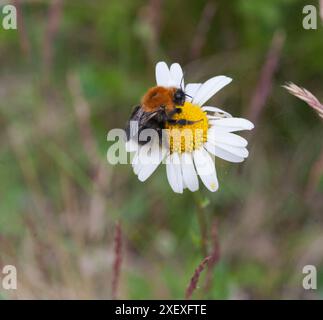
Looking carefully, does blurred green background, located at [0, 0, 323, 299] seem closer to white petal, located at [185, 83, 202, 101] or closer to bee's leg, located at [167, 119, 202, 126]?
white petal, located at [185, 83, 202, 101]

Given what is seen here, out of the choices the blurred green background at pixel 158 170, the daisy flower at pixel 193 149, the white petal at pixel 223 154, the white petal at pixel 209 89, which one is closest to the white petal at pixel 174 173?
the daisy flower at pixel 193 149

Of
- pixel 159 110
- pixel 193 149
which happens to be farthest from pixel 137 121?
pixel 193 149

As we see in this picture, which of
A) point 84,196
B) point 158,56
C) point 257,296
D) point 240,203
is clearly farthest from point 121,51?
point 257,296

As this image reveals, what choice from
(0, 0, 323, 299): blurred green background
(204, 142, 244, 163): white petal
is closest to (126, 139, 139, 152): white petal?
(204, 142, 244, 163): white petal

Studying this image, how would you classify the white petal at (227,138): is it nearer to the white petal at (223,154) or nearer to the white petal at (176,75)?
the white petal at (223,154)

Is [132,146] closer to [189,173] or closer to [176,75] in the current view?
[189,173]

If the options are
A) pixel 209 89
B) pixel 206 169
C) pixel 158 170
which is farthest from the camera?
pixel 158 170

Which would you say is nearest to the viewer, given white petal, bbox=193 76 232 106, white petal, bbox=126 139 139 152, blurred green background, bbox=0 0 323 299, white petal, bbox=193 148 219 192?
white petal, bbox=193 148 219 192
